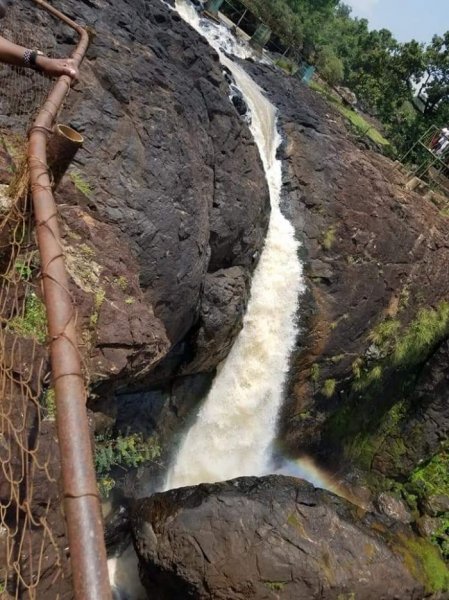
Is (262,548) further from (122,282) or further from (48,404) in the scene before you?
(122,282)

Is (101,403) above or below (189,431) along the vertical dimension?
above

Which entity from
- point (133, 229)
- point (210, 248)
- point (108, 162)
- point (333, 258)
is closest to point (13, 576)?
point (133, 229)

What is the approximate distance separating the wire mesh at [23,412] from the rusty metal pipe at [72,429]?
43.2 inches

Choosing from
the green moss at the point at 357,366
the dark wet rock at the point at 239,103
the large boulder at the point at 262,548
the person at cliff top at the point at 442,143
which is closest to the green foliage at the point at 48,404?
the large boulder at the point at 262,548

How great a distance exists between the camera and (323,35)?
124ft

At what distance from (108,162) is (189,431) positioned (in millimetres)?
5826

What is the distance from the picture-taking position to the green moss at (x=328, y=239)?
11633 millimetres

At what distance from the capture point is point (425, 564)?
9414 millimetres

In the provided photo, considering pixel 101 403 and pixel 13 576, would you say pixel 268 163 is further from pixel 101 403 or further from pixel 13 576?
pixel 13 576

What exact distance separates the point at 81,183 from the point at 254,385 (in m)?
5.97

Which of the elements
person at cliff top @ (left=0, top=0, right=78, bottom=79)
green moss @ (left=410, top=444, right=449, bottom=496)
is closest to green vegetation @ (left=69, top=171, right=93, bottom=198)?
person at cliff top @ (left=0, top=0, right=78, bottom=79)

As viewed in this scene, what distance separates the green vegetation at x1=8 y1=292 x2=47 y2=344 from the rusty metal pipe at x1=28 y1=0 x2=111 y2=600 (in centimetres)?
211

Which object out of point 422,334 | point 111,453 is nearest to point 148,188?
point 111,453

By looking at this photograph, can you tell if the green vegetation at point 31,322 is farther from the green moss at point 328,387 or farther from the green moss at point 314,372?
the green moss at point 328,387
